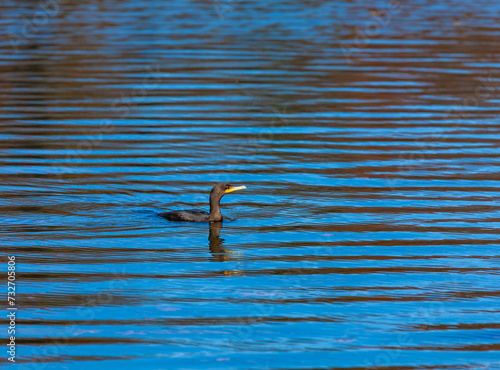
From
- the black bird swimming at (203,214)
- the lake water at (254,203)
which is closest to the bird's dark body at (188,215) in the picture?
the black bird swimming at (203,214)

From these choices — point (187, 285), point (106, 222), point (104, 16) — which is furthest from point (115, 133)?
point (104, 16)

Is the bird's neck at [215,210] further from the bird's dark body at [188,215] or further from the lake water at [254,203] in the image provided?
the lake water at [254,203]

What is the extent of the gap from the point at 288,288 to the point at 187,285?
1.20m

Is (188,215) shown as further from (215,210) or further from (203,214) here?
(215,210)

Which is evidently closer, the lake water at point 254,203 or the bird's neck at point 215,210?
the lake water at point 254,203

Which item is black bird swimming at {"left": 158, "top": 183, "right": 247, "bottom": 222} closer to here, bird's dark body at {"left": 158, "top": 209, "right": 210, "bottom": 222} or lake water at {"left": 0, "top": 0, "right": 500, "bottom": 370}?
bird's dark body at {"left": 158, "top": 209, "right": 210, "bottom": 222}

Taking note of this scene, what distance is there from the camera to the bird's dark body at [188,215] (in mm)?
13367

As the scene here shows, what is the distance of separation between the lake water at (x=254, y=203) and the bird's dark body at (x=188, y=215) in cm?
23

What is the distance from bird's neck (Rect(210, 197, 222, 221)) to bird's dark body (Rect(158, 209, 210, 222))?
0.08m

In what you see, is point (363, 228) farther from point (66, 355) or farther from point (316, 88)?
point (316, 88)

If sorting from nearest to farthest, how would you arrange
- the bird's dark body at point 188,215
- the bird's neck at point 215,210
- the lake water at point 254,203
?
the lake water at point 254,203, the bird's dark body at point 188,215, the bird's neck at point 215,210

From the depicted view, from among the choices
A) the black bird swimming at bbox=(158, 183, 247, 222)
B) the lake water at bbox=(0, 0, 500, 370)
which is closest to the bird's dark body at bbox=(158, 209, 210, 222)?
the black bird swimming at bbox=(158, 183, 247, 222)

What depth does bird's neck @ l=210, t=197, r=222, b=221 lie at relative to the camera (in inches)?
534

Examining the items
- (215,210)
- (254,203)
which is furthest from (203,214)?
(254,203)
